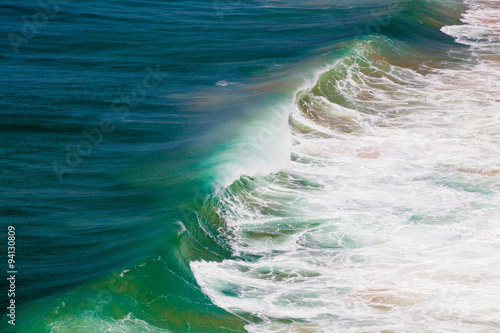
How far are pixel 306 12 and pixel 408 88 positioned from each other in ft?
43.4

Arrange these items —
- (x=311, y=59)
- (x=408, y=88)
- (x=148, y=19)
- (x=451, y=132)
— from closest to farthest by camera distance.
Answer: (x=451, y=132), (x=408, y=88), (x=311, y=59), (x=148, y=19)

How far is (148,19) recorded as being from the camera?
30734mm

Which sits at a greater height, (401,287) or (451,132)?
(451,132)

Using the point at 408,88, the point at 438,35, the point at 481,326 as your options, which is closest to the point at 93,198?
the point at 481,326

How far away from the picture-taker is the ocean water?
33.8ft

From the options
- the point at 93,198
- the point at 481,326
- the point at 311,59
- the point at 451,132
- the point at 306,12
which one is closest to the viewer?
the point at 481,326

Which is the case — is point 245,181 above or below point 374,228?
above

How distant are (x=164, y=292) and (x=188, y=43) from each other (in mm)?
18460

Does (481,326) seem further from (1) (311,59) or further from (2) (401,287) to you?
(1) (311,59)

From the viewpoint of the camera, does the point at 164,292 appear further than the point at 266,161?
No

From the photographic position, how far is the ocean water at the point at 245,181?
10289mm

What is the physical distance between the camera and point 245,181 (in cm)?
1492

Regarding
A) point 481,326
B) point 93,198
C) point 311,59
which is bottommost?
point 481,326

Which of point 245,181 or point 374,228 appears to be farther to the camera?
point 245,181
